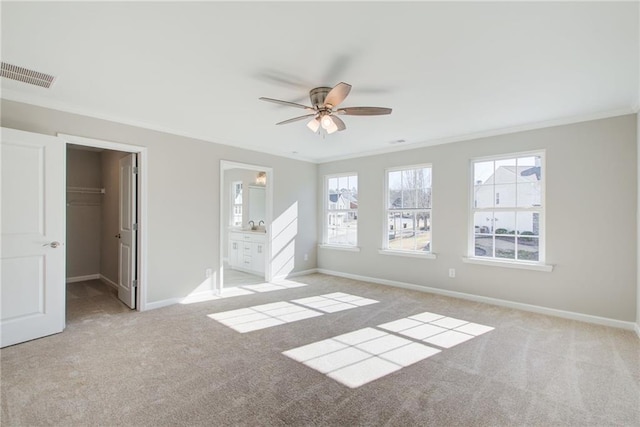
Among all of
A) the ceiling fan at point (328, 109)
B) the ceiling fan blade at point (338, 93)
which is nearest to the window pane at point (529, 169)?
the ceiling fan at point (328, 109)

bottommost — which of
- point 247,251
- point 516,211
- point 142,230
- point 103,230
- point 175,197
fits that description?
point 247,251

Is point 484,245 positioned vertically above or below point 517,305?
above

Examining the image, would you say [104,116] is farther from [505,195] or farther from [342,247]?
[505,195]

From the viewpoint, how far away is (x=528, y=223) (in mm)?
4102

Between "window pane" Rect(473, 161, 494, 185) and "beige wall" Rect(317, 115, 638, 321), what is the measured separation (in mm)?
152

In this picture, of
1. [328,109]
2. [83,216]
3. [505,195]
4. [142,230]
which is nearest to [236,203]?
[83,216]

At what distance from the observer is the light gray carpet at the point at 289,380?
1929 millimetres

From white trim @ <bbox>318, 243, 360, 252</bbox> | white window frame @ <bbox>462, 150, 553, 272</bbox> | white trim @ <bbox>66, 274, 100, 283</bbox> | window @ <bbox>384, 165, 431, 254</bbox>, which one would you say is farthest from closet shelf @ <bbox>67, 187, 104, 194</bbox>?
white window frame @ <bbox>462, 150, 553, 272</bbox>

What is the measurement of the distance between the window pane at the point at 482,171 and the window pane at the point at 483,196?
9cm

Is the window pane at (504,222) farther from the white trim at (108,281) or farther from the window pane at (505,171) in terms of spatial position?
the white trim at (108,281)

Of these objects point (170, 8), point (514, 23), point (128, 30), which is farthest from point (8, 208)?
point (514, 23)

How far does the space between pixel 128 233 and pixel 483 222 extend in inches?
200

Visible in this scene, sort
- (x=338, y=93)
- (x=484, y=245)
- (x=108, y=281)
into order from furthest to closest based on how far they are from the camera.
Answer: (x=108, y=281) < (x=484, y=245) < (x=338, y=93)

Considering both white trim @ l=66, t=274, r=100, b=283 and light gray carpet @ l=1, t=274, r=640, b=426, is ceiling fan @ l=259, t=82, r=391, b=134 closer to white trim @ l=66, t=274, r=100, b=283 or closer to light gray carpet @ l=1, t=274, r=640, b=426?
light gray carpet @ l=1, t=274, r=640, b=426
